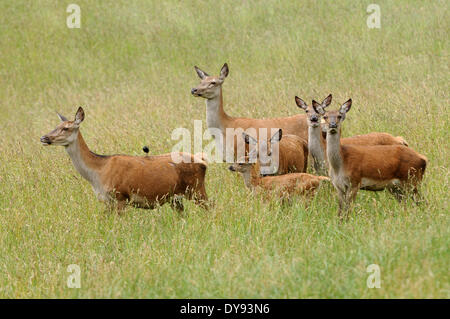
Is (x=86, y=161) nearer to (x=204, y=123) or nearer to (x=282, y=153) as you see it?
(x=282, y=153)

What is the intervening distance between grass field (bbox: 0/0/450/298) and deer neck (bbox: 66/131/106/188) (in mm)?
426

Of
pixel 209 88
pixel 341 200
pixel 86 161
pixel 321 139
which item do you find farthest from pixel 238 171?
pixel 209 88

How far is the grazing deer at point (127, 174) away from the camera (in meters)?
7.71

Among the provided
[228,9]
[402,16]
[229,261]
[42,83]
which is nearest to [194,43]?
[228,9]

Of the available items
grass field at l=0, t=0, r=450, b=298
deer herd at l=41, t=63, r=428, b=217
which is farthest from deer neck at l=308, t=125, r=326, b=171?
grass field at l=0, t=0, r=450, b=298

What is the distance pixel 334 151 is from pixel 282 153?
1.51 metres

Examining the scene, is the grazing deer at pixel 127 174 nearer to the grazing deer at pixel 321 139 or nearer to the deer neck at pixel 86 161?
the deer neck at pixel 86 161

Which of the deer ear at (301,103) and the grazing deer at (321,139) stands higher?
the deer ear at (301,103)

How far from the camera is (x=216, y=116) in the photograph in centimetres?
1027

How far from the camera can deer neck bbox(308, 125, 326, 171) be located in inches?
355

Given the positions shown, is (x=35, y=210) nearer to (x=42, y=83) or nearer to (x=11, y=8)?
(x=42, y=83)

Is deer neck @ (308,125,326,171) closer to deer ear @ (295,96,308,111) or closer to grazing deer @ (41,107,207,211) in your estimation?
deer ear @ (295,96,308,111)

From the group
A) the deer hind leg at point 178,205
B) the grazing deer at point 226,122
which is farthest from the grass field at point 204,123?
the grazing deer at point 226,122

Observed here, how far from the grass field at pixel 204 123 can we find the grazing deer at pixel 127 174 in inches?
8.4
